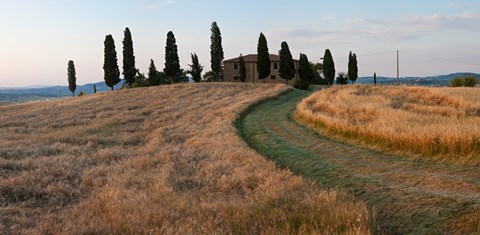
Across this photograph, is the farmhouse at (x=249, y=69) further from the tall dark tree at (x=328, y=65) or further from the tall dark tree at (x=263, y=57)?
the tall dark tree at (x=263, y=57)

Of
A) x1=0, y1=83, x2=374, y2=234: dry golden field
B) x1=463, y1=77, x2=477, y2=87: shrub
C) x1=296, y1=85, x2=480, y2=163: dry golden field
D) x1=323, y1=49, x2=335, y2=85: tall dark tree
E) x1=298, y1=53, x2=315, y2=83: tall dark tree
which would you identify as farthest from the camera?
x1=323, y1=49, x2=335, y2=85: tall dark tree

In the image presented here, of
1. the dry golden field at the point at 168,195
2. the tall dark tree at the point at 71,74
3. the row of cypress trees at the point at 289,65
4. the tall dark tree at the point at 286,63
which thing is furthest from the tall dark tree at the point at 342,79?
the dry golden field at the point at 168,195

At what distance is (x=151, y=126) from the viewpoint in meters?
26.6

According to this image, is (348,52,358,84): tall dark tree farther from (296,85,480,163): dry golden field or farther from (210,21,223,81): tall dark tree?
(296,85,480,163): dry golden field

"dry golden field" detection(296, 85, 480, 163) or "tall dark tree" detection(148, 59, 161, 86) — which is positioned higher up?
"tall dark tree" detection(148, 59, 161, 86)

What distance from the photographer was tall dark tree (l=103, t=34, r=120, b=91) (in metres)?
66.4

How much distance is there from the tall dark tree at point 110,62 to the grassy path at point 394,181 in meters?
55.8

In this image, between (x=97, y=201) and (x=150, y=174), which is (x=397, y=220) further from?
(x=150, y=174)

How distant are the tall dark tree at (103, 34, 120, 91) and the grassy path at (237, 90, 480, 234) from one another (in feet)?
183

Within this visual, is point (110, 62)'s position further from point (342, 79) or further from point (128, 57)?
point (342, 79)

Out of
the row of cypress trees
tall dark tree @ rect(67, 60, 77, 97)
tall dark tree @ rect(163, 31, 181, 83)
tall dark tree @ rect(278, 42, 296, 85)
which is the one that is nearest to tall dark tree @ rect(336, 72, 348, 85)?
the row of cypress trees

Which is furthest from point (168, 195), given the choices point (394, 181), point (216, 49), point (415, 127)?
point (216, 49)

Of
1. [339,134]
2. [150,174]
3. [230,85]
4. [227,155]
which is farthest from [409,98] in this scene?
[230,85]

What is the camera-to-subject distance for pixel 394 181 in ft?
29.1
